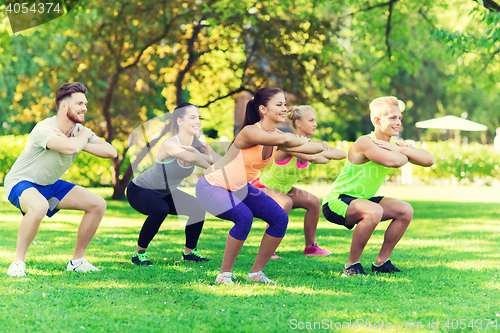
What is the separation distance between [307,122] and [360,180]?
1.32 m

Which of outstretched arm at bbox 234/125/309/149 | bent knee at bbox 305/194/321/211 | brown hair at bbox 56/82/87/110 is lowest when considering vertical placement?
bent knee at bbox 305/194/321/211

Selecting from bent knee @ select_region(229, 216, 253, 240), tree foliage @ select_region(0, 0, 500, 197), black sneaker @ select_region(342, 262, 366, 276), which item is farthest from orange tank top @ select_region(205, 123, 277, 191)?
tree foliage @ select_region(0, 0, 500, 197)

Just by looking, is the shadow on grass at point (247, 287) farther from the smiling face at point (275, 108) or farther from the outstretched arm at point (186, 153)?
the smiling face at point (275, 108)

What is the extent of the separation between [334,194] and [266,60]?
801 centimetres

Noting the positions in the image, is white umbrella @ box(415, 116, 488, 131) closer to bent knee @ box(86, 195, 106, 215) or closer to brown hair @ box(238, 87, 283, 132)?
brown hair @ box(238, 87, 283, 132)

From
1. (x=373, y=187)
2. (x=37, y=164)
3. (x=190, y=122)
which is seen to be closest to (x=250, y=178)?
(x=190, y=122)

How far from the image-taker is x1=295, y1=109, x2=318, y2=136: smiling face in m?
6.18

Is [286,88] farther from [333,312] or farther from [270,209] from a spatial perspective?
[333,312]

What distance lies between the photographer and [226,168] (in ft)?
15.3

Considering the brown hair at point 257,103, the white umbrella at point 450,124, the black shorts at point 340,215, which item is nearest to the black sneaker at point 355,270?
the black shorts at point 340,215

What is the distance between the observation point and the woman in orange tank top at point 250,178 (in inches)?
176

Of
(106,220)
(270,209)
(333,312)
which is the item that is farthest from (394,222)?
(106,220)

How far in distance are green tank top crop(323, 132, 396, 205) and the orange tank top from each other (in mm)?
1103

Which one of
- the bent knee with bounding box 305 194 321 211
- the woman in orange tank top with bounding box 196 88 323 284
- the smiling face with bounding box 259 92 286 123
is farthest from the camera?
the bent knee with bounding box 305 194 321 211
